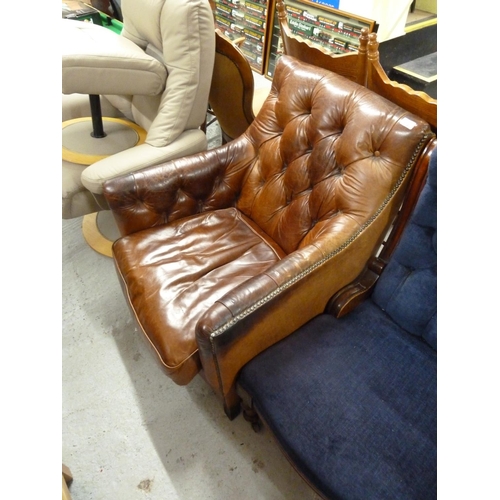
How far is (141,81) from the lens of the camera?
1.40 meters

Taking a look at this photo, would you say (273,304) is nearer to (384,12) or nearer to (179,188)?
(179,188)

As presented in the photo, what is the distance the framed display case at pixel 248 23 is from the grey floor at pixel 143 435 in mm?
1793

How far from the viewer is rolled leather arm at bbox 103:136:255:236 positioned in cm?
130

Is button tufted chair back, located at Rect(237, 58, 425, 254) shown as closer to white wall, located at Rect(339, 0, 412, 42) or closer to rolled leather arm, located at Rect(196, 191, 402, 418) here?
rolled leather arm, located at Rect(196, 191, 402, 418)

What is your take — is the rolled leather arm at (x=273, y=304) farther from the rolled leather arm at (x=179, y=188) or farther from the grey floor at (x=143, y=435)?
the rolled leather arm at (x=179, y=188)

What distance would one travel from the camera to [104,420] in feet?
4.27

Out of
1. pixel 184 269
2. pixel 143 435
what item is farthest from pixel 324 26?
pixel 143 435

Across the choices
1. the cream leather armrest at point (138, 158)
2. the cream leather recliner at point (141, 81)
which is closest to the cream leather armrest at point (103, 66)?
the cream leather recliner at point (141, 81)

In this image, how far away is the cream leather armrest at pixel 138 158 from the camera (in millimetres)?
1370

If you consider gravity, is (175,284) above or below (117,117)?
below

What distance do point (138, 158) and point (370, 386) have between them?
110cm
